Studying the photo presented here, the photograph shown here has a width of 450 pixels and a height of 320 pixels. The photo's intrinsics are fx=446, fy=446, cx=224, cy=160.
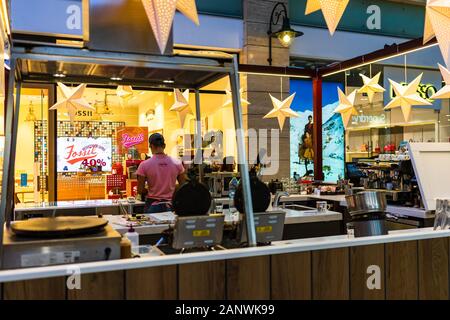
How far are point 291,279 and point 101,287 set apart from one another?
29.1 inches

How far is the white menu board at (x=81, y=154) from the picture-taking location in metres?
7.81

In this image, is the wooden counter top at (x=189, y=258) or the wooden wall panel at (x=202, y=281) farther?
the wooden wall panel at (x=202, y=281)

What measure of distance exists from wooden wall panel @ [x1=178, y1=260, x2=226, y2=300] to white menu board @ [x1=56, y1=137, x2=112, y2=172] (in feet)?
20.4

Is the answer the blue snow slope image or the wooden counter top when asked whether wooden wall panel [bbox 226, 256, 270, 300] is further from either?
the blue snow slope image

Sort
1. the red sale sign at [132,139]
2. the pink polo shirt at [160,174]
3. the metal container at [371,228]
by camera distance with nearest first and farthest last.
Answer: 1. the metal container at [371,228]
2. the pink polo shirt at [160,174]
3. the red sale sign at [132,139]

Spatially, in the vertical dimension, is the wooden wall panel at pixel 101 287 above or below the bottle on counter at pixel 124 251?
below

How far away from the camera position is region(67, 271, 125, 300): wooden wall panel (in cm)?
150

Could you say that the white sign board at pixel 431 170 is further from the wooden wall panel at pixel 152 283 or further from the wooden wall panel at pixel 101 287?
the wooden wall panel at pixel 101 287

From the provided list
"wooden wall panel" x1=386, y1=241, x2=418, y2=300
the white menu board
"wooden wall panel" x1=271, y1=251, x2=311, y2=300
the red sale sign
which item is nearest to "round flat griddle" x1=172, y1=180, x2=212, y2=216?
"wooden wall panel" x1=271, y1=251, x2=311, y2=300

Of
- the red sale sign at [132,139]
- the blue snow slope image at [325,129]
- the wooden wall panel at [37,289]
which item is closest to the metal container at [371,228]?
the wooden wall panel at [37,289]

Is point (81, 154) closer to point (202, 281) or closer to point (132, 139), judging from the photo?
point (132, 139)

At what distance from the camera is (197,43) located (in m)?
7.46

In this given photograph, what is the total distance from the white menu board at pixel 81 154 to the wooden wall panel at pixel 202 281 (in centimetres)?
621
